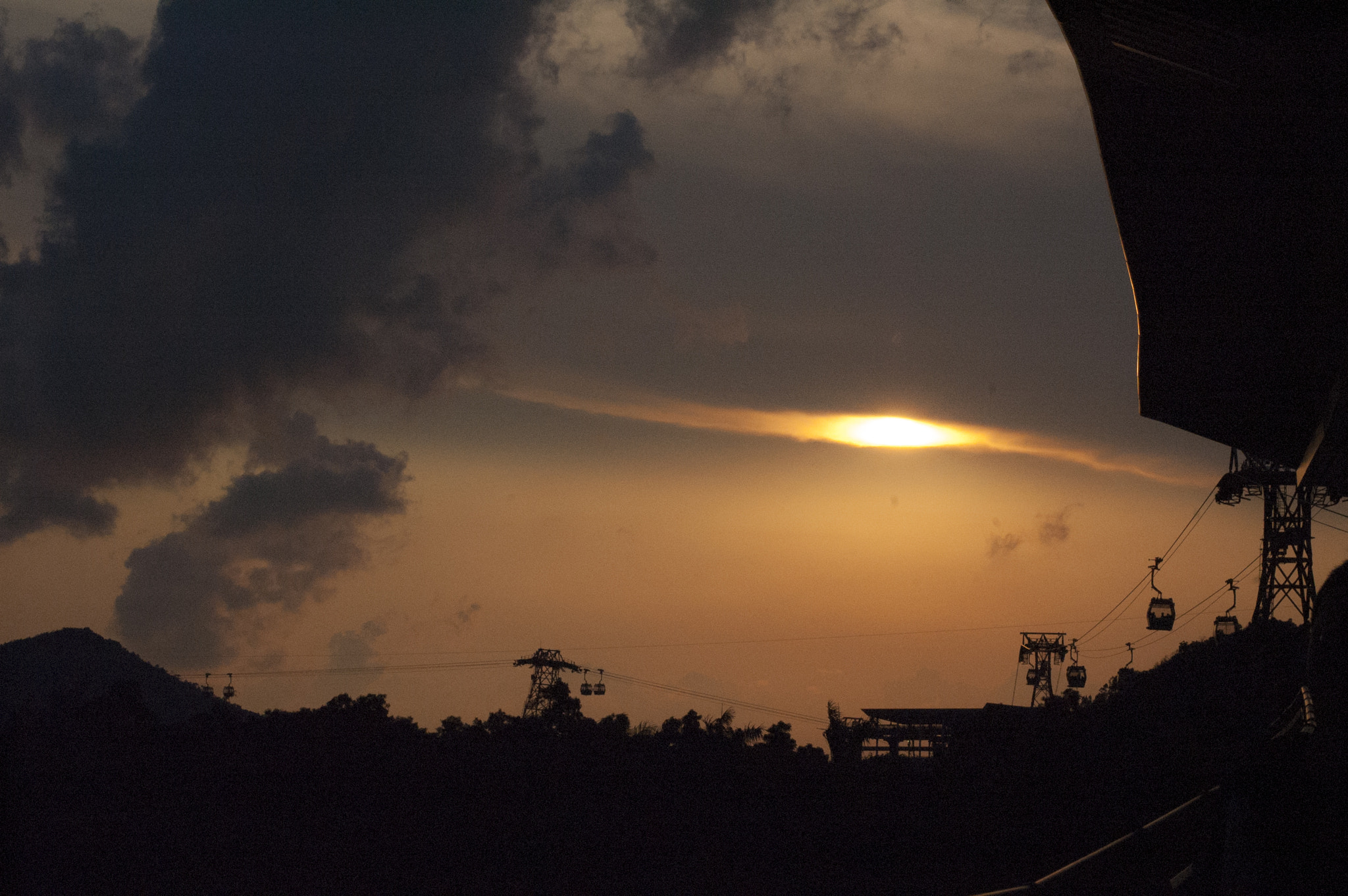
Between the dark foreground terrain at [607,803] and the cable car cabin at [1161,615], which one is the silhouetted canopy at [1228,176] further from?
the cable car cabin at [1161,615]

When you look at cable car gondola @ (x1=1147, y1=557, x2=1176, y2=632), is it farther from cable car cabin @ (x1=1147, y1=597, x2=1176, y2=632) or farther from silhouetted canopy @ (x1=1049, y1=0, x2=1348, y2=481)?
silhouetted canopy @ (x1=1049, y1=0, x2=1348, y2=481)

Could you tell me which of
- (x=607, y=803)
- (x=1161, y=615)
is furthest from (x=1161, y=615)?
(x=607, y=803)

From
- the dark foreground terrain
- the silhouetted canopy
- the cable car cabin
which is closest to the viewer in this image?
the silhouetted canopy

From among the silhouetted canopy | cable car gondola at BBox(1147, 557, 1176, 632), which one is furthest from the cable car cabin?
the silhouetted canopy

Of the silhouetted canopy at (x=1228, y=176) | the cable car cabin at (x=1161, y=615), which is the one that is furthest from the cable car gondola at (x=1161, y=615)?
the silhouetted canopy at (x=1228, y=176)

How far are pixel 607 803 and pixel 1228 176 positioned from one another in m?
37.0

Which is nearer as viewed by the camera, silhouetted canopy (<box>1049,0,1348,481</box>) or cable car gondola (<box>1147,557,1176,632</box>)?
silhouetted canopy (<box>1049,0,1348,481</box>)

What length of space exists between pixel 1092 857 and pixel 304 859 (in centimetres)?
3655

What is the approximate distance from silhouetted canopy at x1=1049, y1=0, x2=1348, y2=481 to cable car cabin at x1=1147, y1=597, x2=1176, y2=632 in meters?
48.9

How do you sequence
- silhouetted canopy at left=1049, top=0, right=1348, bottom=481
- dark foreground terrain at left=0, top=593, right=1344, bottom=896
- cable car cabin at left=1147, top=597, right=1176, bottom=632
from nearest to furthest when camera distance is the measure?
silhouetted canopy at left=1049, top=0, right=1348, bottom=481
dark foreground terrain at left=0, top=593, right=1344, bottom=896
cable car cabin at left=1147, top=597, right=1176, bottom=632

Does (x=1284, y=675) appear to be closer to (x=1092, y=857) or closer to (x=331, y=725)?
(x=1092, y=857)

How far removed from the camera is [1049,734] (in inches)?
1800

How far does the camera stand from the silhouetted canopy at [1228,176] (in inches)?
356

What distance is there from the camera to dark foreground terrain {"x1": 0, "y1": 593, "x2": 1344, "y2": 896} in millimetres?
34094
